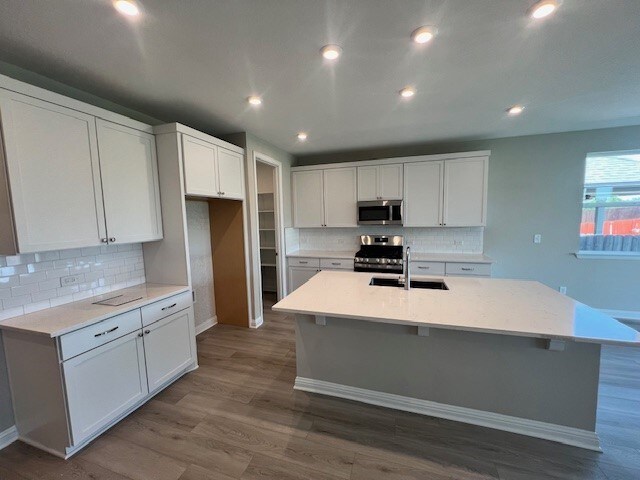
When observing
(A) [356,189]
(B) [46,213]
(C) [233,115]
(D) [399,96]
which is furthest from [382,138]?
(B) [46,213]

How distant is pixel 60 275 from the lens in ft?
6.72

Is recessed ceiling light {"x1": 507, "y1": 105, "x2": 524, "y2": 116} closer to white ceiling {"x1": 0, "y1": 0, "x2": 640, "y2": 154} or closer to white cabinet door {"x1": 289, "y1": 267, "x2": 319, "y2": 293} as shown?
white ceiling {"x1": 0, "y1": 0, "x2": 640, "y2": 154}

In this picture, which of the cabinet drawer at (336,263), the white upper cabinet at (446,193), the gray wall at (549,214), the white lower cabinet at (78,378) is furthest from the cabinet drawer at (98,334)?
the gray wall at (549,214)

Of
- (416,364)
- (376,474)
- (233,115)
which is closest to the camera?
(376,474)

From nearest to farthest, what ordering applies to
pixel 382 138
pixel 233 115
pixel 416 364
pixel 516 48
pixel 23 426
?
pixel 516 48 → pixel 23 426 → pixel 416 364 → pixel 233 115 → pixel 382 138

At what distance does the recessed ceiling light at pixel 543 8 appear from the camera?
4.39ft

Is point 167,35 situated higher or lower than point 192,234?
higher

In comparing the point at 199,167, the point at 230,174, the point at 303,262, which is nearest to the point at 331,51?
the point at 199,167

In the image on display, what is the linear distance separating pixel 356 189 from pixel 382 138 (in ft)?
2.87

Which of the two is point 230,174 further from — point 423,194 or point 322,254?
point 423,194

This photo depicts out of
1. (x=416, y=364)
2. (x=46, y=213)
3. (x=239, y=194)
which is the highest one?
(x=239, y=194)

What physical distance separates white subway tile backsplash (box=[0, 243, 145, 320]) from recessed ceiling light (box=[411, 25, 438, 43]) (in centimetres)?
285

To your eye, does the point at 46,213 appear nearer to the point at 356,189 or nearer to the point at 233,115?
the point at 233,115

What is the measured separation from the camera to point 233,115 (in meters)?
2.82
